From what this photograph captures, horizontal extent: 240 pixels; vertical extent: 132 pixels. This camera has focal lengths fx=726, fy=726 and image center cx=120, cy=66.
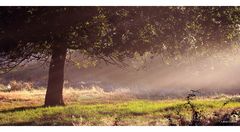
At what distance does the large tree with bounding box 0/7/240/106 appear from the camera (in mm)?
11227

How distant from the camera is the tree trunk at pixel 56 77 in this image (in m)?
11.2

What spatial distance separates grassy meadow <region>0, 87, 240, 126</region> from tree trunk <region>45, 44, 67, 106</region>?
98 mm

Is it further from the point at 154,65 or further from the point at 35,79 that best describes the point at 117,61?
the point at 35,79

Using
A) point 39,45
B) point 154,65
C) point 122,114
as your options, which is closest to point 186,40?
point 154,65

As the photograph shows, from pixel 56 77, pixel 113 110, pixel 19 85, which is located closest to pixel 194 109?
pixel 113 110

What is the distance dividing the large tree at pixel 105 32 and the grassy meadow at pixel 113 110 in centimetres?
23

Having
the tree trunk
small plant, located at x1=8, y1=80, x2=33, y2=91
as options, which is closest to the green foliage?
the tree trunk

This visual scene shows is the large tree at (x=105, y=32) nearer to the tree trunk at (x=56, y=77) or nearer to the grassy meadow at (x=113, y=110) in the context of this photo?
the tree trunk at (x=56, y=77)

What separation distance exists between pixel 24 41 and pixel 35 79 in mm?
614

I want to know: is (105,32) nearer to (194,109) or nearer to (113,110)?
(113,110)

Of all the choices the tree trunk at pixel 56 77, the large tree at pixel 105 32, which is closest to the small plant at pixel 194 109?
the large tree at pixel 105 32

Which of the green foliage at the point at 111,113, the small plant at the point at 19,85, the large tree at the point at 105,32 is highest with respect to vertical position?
the large tree at the point at 105,32

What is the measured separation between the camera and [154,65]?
446 inches

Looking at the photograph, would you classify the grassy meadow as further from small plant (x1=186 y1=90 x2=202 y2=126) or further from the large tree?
the large tree
